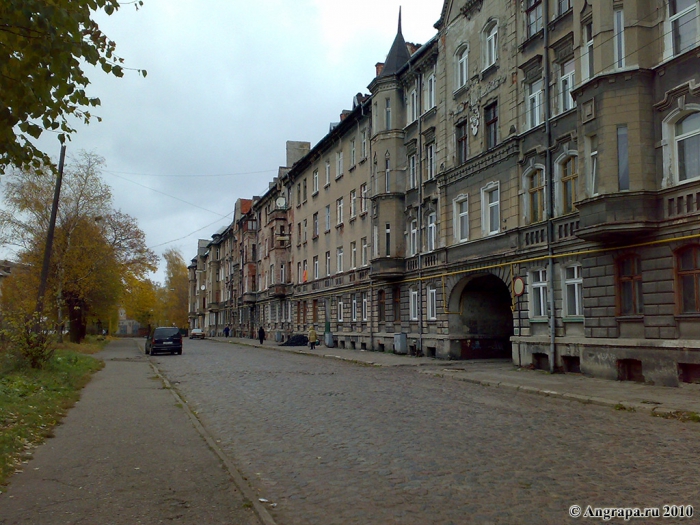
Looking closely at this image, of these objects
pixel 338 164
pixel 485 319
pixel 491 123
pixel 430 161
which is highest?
pixel 338 164

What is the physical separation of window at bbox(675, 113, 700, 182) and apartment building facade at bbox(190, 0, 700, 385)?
5 centimetres

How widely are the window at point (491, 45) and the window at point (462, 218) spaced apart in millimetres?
5379

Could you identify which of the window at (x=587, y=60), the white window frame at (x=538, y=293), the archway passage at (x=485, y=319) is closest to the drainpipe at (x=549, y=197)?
the white window frame at (x=538, y=293)

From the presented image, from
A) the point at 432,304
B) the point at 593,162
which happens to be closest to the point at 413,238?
the point at 432,304

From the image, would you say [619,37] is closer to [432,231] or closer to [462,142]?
[462,142]

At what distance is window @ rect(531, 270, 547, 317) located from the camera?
20.9 meters

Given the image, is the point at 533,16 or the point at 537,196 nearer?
the point at 537,196

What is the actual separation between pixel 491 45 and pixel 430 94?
559cm

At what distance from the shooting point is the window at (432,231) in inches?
1142

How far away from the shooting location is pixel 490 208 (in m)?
24.6

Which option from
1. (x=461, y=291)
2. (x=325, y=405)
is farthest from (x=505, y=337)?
(x=325, y=405)

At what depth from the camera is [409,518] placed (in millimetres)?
5613

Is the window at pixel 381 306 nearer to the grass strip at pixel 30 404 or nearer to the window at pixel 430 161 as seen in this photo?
the window at pixel 430 161

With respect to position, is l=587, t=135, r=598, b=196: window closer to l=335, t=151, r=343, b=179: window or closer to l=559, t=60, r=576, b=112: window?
l=559, t=60, r=576, b=112: window
